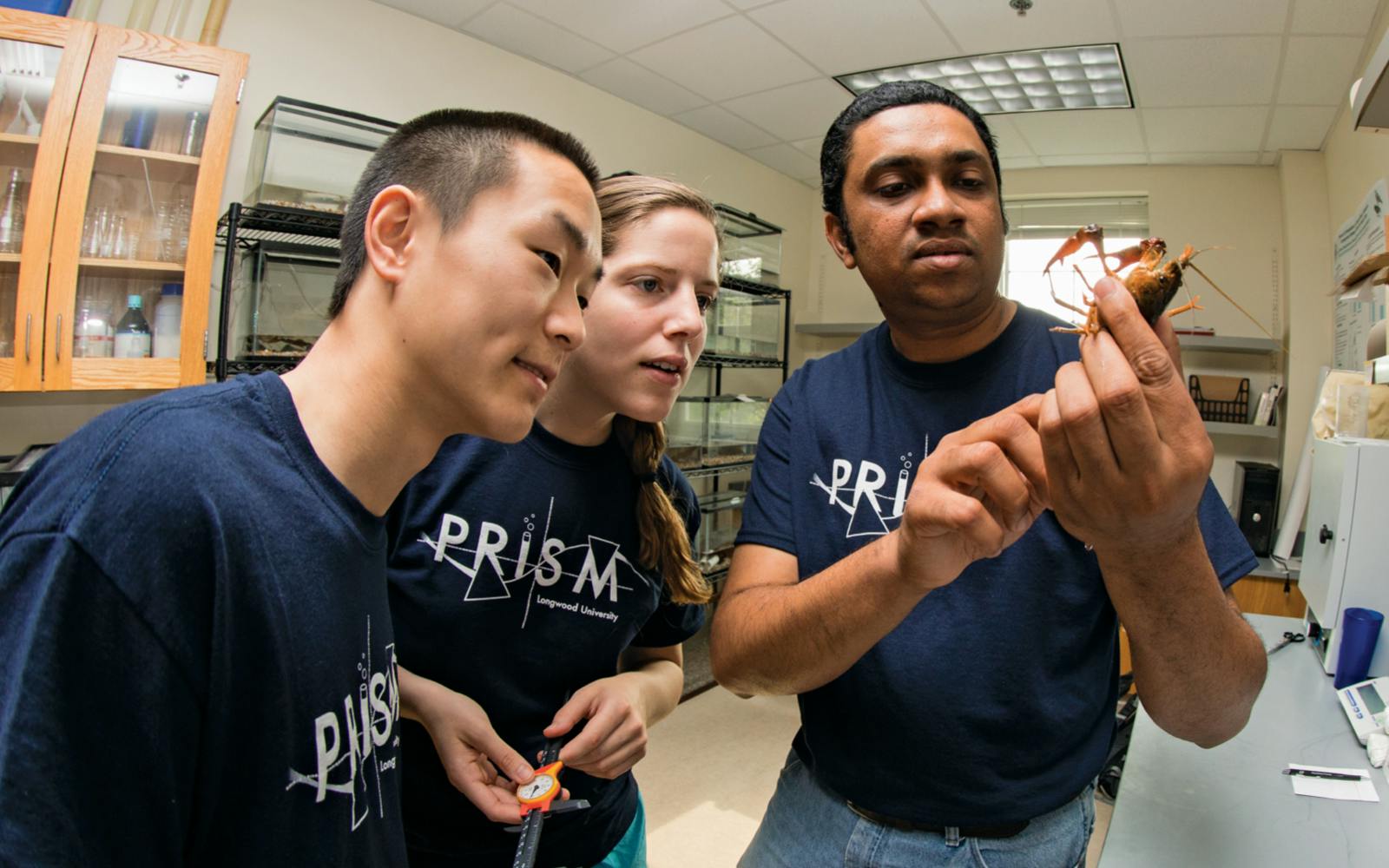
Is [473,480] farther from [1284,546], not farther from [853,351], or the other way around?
[1284,546]

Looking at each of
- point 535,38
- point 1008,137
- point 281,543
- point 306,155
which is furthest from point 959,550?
point 1008,137

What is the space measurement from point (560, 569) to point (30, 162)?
2482 millimetres

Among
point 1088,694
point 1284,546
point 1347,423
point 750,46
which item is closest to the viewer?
point 1088,694

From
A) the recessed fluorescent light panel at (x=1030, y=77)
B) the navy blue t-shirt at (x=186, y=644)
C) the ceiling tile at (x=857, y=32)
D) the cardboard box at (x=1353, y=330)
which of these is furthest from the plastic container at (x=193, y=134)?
the cardboard box at (x=1353, y=330)

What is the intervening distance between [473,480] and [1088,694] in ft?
2.95

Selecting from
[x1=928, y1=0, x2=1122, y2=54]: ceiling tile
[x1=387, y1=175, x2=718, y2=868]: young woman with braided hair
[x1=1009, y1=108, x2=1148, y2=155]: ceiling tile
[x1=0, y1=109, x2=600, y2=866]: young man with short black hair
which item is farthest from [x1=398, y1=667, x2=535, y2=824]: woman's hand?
[x1=1009, y1=108, x2=1148, y2=155]: ceiling tile

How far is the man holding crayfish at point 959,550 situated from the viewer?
0.72m

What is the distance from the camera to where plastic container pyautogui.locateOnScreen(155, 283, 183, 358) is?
8.16 ft

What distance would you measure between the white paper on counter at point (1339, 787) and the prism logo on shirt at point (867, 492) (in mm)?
1031

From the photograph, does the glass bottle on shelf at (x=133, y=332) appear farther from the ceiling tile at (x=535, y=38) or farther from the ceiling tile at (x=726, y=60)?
the ceiling tile at (x=726, y=60)

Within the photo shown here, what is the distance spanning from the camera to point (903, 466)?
105cm

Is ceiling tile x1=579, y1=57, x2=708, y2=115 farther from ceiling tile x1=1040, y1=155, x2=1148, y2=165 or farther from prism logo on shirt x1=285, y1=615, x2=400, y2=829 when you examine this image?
prism logo on shirt x1=285, y1=615, x2=400, y2=829

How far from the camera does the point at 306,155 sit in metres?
2.84

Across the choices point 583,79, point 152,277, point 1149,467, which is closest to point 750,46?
point 583,79
